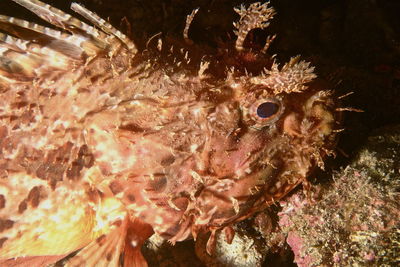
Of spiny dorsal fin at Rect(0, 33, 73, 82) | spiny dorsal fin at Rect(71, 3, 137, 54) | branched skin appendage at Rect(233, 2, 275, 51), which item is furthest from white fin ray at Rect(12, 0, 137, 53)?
branched skin appendage at Rect(233, 2, 275, 51)

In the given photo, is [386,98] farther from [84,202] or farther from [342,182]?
[84,202]

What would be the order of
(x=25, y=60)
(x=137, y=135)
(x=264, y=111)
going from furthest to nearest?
(x=25, y=60), (x=137, y=135), (x=264, y=111)

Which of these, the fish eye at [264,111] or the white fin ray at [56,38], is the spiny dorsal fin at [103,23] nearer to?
the white fin ray at [56,38]

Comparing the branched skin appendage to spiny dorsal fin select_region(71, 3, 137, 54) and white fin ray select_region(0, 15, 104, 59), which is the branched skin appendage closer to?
spiny dorsal fin select_region(71, 3, 137, 54)

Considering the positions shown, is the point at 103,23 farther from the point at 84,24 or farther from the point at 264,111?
the point at 264,111

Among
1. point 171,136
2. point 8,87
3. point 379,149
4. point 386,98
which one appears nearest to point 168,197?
point 171,136

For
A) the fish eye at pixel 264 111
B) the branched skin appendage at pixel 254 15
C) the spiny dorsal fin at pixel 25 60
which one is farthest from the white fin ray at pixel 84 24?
the fish eye at pixel 264 111

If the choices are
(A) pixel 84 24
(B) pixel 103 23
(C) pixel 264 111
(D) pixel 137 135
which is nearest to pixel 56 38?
(A) pixel 84 24

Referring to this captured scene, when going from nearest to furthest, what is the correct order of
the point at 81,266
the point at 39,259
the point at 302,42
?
the point at 81,266 < the point at 39,259 < the point at 302,42
